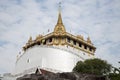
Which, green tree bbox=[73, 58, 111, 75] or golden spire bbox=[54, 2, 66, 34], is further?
golden spire bbox=[54, 2, 66, 34]

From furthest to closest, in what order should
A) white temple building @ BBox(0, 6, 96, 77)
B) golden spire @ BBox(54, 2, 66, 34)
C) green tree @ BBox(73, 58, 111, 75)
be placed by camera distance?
1. golden spire @ BBox(54, 2, 66, 34)
2. white temple building @ BBox(0, 6, 96, 77)
3. green tree @ BBox(73, 58, 111, 75)

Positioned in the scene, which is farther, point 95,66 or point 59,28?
point 59,28

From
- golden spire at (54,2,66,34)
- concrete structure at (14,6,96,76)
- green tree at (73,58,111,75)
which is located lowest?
green tree at (73,58,111,75)

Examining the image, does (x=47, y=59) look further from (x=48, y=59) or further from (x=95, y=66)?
(x=95, y=66)

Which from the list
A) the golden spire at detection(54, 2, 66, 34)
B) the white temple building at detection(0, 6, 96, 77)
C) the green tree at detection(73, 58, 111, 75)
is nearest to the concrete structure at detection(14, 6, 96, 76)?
the white temple building at detection(0, 6, 96, 77)

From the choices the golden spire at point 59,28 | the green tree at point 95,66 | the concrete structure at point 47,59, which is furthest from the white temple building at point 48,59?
the green tree at point 95,66

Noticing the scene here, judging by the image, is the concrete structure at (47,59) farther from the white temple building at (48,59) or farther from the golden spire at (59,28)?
the golden spire at (59,28)

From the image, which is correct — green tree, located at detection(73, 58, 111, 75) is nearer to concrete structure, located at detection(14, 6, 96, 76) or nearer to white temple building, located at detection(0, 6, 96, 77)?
white temple building, located at detection(0, 6, 96, 77)

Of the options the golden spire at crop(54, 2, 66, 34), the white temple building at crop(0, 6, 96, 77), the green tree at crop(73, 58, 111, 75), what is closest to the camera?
the green tree at crop(73, 58, 111, 75)

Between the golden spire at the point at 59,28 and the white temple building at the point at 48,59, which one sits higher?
the golden spire at the point at 59,28

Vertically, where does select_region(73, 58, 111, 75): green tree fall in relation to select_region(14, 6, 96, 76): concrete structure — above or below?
below

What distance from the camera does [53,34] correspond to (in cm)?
6022

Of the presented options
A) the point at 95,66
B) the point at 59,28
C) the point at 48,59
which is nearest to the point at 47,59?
the point at 48,59

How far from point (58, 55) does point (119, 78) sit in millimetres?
29689
